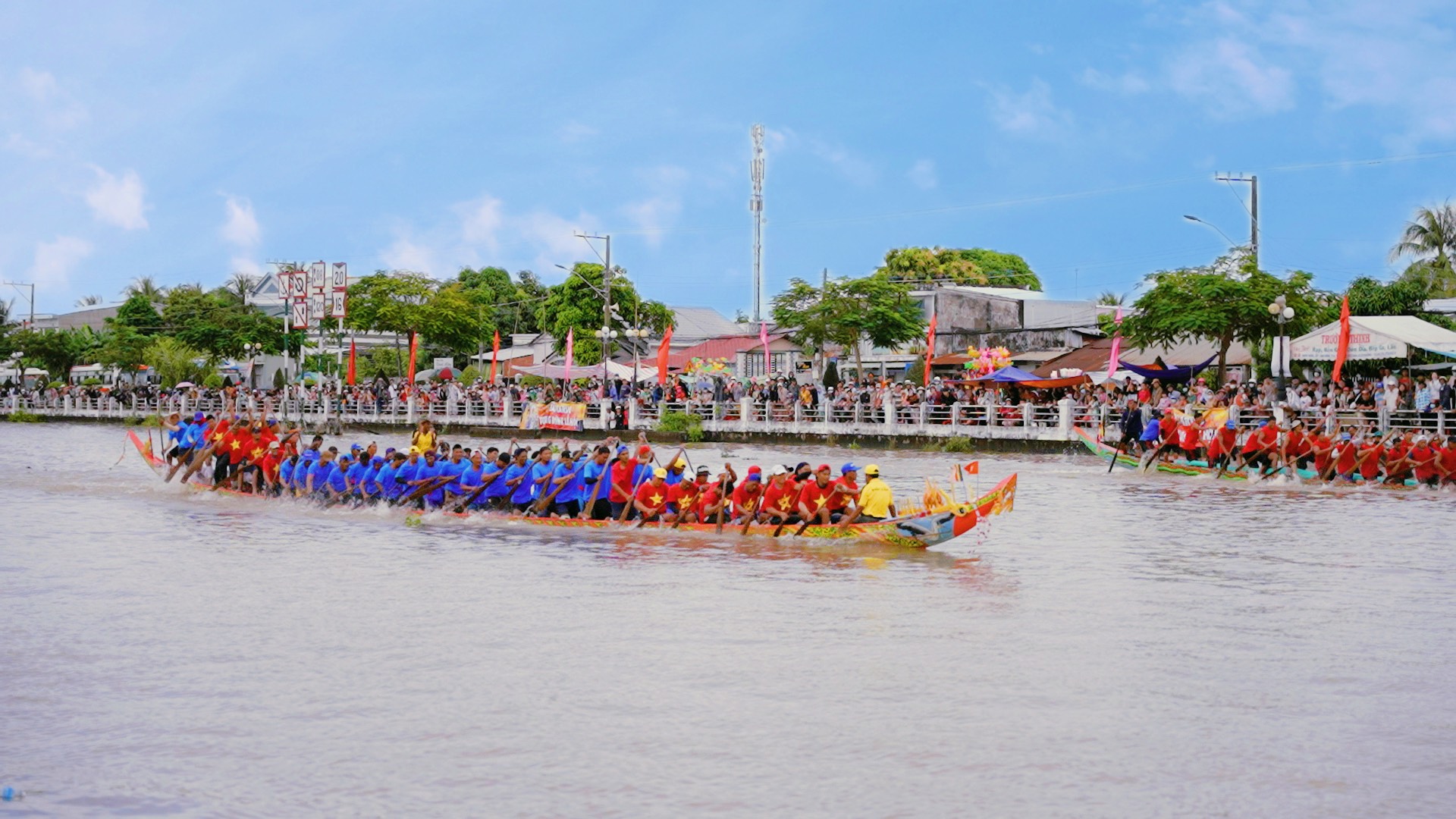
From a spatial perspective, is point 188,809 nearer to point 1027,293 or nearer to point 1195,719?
point 1195,719

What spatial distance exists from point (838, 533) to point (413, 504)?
751cm

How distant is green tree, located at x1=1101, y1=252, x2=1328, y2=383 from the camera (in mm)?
36969

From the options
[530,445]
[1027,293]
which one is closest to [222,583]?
[530,445]

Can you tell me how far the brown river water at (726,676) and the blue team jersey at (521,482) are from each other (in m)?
0.97

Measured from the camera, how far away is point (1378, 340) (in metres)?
31.0

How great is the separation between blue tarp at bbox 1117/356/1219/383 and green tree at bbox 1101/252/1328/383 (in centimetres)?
95

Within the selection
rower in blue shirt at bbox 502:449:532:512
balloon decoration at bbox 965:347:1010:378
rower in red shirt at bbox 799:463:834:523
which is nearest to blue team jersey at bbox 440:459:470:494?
rower in blue shirt at bbox 502:449:532:512

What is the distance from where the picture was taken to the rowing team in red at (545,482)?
57.2 ft

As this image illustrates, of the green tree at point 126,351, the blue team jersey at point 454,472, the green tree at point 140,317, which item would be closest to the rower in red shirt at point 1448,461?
the blue team jersey at point 454,472

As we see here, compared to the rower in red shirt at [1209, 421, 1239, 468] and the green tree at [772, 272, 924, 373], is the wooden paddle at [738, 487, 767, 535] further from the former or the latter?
the green tree at [772, 272, 924, 373]

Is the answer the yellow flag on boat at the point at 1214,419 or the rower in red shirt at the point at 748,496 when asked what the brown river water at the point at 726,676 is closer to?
the rower in red shirt at the point at 748,496

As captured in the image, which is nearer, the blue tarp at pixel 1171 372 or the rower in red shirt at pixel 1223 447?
the rower in red shirt at pixel 1223 447

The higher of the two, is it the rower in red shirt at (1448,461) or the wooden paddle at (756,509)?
the rower in red shirt at (1448,461)

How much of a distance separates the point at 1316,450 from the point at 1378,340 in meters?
5.39
